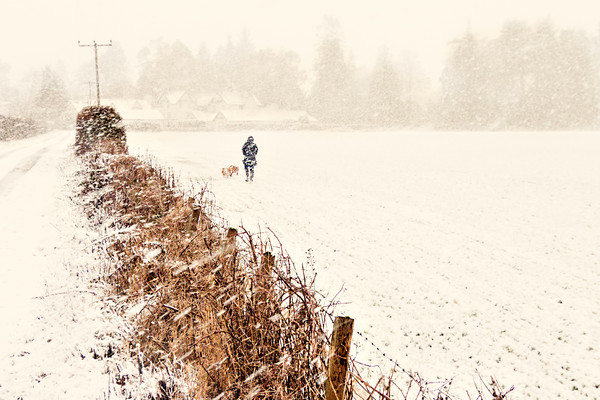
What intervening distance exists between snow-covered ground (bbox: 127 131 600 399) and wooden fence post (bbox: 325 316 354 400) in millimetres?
2680

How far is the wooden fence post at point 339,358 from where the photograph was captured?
2307 millimetres

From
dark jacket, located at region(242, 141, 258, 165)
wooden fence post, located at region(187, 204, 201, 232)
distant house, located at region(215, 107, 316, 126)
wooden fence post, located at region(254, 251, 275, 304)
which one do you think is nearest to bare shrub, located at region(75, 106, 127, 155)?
dark jacket, located at region(242, 141, 258, 165)

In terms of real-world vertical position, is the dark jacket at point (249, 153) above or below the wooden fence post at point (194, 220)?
above

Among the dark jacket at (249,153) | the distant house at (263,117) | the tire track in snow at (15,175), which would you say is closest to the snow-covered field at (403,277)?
the tire track in snow at (15,175)

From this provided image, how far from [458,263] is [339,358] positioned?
6198 mm

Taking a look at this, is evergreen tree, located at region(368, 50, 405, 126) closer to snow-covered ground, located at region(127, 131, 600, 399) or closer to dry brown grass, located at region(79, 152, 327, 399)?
snow-covered ground, located at region(127, 131, 600, 399)

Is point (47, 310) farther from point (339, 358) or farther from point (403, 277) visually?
point (403, 277)

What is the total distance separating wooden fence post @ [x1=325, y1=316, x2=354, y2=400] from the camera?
231 centimetres

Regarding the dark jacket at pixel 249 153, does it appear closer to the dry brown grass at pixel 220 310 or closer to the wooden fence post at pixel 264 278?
the dry brown grass at pixel 220 310

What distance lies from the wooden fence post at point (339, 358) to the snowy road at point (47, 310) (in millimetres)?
2313

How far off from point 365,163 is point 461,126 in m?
55.7

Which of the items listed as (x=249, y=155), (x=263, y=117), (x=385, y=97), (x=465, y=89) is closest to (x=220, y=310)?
(x=249, y=155)

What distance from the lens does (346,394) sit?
2555 mm

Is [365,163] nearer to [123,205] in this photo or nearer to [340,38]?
[123,205]
